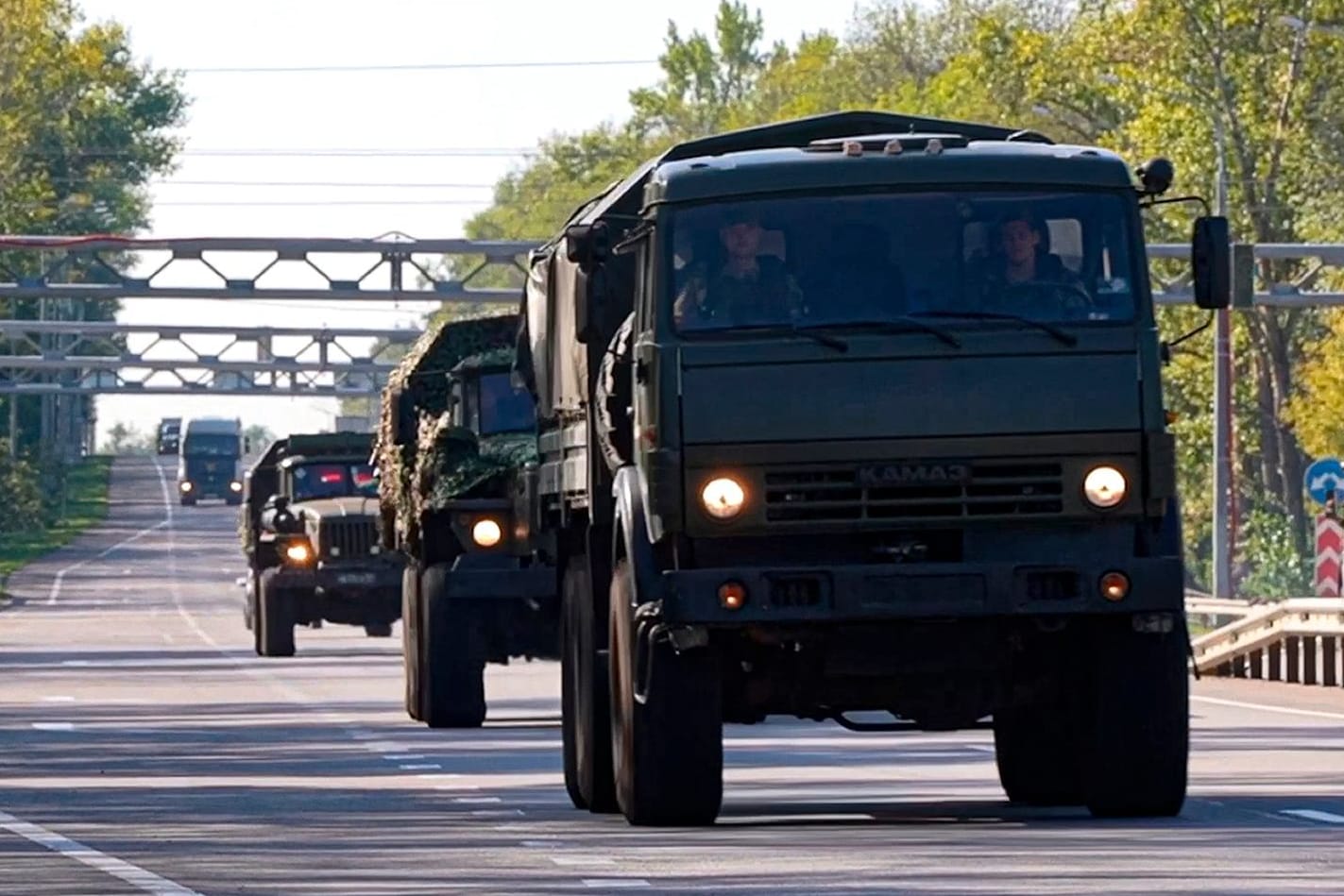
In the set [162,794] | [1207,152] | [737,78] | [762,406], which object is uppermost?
[737,78]

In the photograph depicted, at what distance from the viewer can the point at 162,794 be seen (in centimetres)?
2278

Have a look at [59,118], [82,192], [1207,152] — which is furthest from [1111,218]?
[82,192]

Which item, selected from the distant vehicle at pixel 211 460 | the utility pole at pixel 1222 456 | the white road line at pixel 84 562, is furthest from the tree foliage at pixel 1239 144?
the distant vehicle at pixel 211 460

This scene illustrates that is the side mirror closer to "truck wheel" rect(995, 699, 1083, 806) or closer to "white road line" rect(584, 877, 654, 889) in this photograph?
"truck wheel" rect(995, 699, 1083, 806)

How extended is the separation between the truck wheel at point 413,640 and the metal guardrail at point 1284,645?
1014 centimetres

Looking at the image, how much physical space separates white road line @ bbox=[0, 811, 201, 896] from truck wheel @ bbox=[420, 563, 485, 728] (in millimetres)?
10001

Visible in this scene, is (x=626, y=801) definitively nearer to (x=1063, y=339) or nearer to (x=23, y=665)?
(x=1063, y=339)

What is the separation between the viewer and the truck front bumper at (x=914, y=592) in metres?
17.4

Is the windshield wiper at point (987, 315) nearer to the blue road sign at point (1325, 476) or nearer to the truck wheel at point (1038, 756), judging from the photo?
the truck wheel at point (1038, 756)

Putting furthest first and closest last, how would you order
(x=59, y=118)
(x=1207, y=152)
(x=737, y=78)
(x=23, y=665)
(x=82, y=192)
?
1. (x=737, y=78)
2. (x=82, y=192)
3. (x=59, y=118)
4. (x=1207, y=152)
5. (x=23, y=665)

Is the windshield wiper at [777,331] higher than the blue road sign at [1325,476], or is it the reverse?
the blue road sign at [1325,476]

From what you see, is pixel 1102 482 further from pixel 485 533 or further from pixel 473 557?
pixel 485 533

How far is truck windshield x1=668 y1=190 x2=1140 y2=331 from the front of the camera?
17.8m

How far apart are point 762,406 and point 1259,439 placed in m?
73.1
